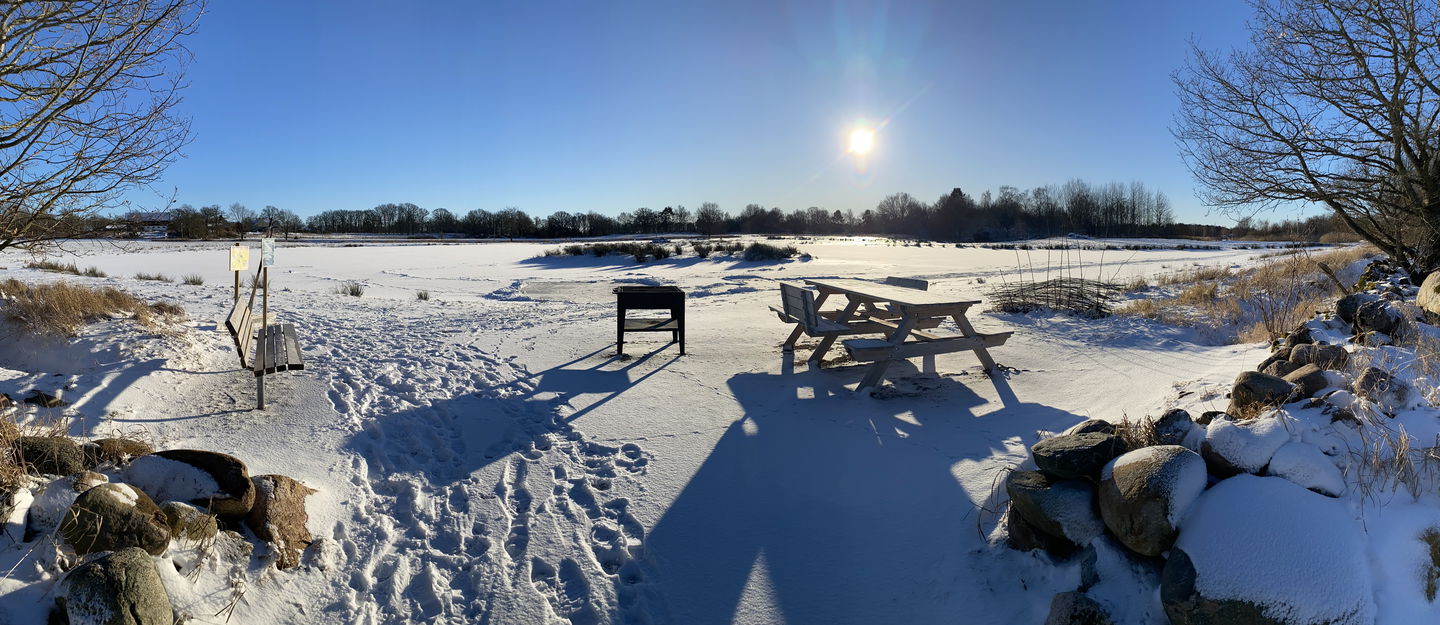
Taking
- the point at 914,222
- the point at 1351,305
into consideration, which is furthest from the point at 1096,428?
the point at 914,222

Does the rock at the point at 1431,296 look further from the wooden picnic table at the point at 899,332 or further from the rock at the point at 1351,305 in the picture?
the wooden picnic table at the point at 899,332

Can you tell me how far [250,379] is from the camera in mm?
5832

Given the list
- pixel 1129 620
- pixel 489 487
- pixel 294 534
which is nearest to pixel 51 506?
pixel 294 534

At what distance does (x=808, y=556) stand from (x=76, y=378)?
5713 mm

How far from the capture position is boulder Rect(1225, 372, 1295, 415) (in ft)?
10.9

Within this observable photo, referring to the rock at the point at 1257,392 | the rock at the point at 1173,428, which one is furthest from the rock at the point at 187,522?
the rock at the point at 1257,392

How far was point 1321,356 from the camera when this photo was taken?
3.92 m

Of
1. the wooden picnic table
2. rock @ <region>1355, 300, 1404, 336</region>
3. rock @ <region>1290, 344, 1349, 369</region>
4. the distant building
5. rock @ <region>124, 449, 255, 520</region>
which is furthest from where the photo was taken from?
the wooden picnic table

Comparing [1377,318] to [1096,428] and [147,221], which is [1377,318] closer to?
[1096,428]

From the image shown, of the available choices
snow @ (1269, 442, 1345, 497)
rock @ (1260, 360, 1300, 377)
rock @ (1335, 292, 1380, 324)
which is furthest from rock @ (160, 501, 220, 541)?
rock @ (1335, 292, 1380, 324)

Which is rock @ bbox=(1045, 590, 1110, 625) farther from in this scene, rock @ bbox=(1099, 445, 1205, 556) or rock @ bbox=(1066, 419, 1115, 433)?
rock @ bbox=(1066, 419, 1115, 433)

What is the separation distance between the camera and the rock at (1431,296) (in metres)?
4.93

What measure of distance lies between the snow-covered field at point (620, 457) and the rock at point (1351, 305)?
0.67 metres

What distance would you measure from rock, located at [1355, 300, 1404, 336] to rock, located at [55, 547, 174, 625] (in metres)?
7.16
